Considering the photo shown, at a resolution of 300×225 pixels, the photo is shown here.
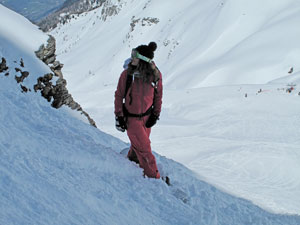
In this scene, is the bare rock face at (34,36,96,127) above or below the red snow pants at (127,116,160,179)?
above

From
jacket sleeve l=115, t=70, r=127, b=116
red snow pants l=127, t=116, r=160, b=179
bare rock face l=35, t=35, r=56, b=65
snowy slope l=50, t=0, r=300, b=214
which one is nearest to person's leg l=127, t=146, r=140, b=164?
red snow pants l=127, t=116, r=160, b=179

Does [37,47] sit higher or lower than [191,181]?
higher

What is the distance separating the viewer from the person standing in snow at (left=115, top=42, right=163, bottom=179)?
4238 mm

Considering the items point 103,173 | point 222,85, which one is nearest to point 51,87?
point 103,173

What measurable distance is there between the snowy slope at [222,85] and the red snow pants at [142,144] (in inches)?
112

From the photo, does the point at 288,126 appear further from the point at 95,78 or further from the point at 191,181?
the point at 95,78

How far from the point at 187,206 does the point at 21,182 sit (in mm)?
2136

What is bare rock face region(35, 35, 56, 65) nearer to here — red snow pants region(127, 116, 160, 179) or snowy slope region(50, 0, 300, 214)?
red snow pants region(127, 116, 160, 179)

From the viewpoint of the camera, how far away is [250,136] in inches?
532

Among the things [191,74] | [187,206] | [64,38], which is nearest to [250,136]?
[187,206]

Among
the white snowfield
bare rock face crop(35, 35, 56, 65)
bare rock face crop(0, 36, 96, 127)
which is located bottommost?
the white snowfield

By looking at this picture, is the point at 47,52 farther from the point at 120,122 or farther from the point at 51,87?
the point at 120,122

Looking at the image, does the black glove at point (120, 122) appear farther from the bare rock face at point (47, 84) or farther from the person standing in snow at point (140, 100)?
the bare rock face at point (47, 84)

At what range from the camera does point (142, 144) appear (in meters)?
4.56
